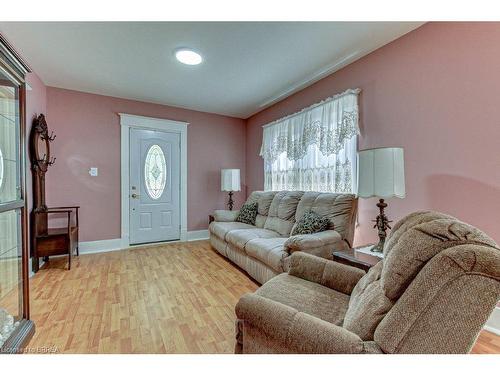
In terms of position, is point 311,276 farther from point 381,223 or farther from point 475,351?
point 475,351

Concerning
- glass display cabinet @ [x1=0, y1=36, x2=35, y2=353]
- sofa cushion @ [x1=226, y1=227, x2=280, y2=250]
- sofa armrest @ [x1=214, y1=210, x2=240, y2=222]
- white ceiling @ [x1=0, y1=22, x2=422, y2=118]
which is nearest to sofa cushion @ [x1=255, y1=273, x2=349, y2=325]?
sofa cushion @ [x1=226, y1=227, x2=280, y2=250]

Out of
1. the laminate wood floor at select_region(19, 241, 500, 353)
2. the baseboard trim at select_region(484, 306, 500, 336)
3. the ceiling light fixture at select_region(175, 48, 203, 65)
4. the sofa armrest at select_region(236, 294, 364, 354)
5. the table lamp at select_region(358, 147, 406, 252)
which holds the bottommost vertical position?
the laminate wood floor at select_region(19, 241, 500, 353)

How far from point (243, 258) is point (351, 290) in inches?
64.7

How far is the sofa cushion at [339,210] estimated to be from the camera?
255cm

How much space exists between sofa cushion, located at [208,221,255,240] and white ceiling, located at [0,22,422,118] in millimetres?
2083

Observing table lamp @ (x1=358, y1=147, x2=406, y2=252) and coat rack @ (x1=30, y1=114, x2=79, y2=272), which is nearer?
table lamp @ (x1=358, y1=147, x2=406, y2=252)

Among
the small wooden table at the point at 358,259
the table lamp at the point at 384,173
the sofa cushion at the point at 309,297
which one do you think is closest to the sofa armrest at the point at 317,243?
the small wooden table at the point at 358,259

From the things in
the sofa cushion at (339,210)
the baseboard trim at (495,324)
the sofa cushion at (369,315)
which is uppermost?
the sofa cushion at (339,210)

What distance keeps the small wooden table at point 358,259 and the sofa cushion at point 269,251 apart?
535 millimetres

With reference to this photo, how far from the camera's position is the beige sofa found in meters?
2.30

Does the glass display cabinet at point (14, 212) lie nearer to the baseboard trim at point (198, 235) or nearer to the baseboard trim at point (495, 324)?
the baseboard trim at point (198, 235)

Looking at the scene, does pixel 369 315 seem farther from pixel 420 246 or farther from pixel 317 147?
pixel 317 147

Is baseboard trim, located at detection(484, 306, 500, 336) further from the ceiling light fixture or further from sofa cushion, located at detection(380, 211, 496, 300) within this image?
the ceiling light fixture
